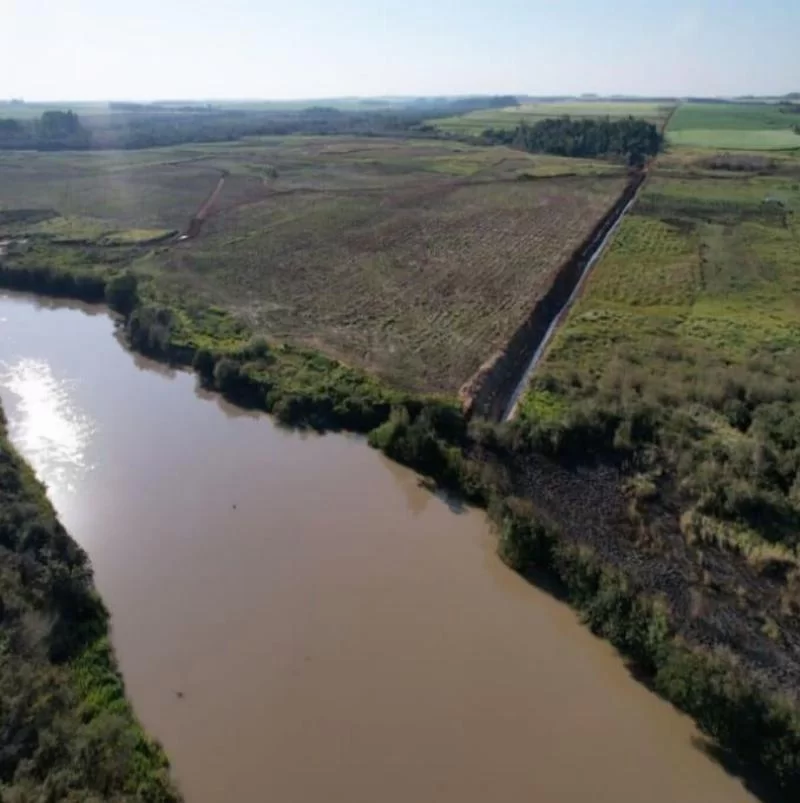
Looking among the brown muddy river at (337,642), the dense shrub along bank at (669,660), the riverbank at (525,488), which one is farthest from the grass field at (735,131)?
the dense shrub along bank at (669,660)

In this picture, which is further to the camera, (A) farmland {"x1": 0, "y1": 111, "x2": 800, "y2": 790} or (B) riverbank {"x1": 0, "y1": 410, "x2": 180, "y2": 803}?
(A) farmland {"x1": 0, "y1": 111, "x2": 800, "y2": 790}

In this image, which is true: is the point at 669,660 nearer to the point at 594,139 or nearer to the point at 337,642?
the point at 337,642

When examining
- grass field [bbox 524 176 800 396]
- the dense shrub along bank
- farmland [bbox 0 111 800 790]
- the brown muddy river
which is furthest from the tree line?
the dense shrub along bank

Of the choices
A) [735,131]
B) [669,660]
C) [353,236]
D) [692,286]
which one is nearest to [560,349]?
[692,286]

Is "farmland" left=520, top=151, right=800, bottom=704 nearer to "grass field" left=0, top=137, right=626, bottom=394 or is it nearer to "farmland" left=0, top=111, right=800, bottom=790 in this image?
"farmland" left=0, top=111, right=800, bottom=790

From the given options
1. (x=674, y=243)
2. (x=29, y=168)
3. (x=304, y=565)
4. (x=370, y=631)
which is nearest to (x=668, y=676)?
(x=370, y=631)

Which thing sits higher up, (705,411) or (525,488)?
(705,411)

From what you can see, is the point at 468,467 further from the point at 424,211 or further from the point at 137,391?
the point at 424,211
